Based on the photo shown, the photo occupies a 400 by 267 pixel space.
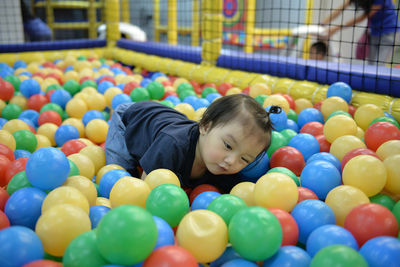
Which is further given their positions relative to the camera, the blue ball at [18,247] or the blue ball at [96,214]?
the blue ball at [96,214]

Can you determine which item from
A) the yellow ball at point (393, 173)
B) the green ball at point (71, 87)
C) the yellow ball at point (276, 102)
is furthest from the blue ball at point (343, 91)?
the green ball at point (71, 87)

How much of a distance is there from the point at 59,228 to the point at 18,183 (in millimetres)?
399

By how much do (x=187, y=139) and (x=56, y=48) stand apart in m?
3.59

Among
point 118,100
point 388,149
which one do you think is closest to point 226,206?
point 388,149

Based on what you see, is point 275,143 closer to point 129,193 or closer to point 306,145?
point 306,145

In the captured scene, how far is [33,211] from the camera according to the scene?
1042mm

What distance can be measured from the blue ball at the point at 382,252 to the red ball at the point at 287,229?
173 mm

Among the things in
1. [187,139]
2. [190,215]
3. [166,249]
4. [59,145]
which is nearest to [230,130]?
[187,139]

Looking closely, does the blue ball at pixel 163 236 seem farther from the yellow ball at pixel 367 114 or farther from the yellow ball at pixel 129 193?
the yellow ball at pixel 367 114

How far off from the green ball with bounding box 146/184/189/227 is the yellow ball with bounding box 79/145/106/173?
653mm

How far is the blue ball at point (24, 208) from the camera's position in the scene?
3.38 feet

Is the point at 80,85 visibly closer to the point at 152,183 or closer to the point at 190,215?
the point at 152,183

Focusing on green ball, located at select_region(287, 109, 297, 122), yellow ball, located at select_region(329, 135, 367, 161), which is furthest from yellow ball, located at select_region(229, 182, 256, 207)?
green ball, located at select_region(287, 109, 297, 122)

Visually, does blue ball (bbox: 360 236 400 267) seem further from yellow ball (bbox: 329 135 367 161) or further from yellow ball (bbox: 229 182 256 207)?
yellow ball (bbox: 329 135 367 161)
